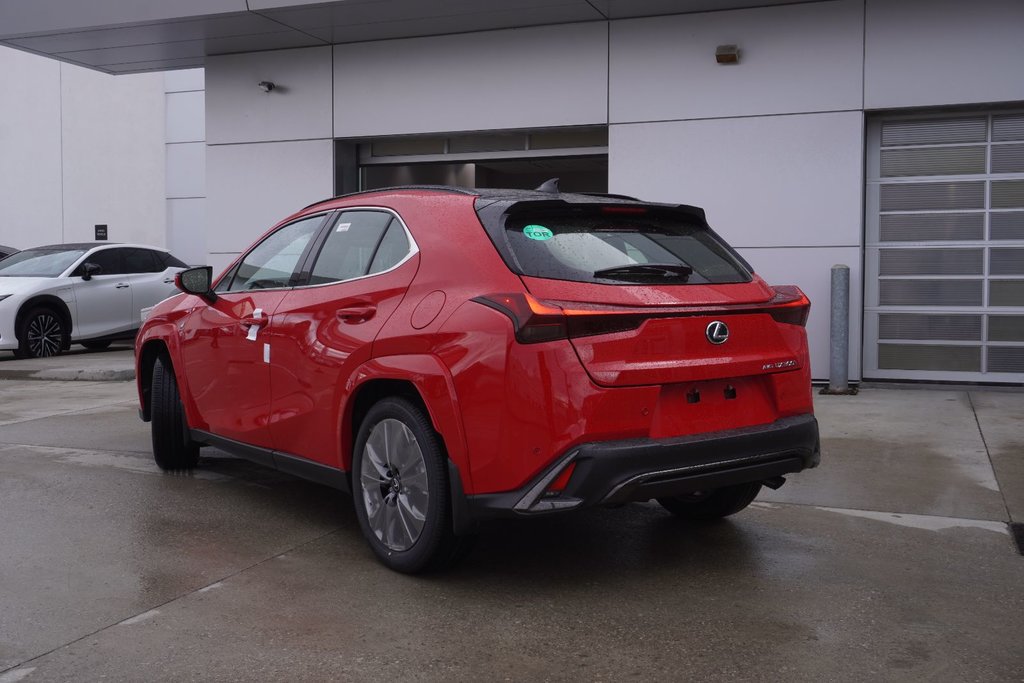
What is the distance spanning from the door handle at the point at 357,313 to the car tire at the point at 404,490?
0.40 metres

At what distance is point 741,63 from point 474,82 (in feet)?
10.2

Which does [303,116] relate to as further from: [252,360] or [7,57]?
[7,57]

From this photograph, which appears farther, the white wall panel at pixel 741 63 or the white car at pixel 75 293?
the white car at pixel 75 293

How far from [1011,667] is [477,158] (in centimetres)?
1015

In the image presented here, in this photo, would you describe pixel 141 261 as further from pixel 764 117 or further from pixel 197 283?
pixel 197 283

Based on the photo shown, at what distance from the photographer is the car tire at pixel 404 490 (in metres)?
4.43

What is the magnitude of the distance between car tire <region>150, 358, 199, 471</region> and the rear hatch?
3160mm

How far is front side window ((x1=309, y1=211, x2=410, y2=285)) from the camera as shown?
16.2 ft

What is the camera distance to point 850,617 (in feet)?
13.7

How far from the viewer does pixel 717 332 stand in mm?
4453

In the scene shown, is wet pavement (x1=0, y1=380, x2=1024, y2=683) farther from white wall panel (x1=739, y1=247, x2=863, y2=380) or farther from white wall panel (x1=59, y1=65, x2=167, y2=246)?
white wall panel (x1=59, y1=65, x2=167, y2=246)

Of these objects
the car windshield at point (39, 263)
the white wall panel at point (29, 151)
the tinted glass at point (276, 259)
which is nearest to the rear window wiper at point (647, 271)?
the tinted glass at point (276, 259)

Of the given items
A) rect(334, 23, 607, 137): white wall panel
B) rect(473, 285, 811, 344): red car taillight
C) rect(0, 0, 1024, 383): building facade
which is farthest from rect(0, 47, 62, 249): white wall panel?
rect(473, 285, 811, 344): red car taillight

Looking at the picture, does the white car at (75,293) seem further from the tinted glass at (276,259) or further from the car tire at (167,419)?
the tinted glass at (276,259)
